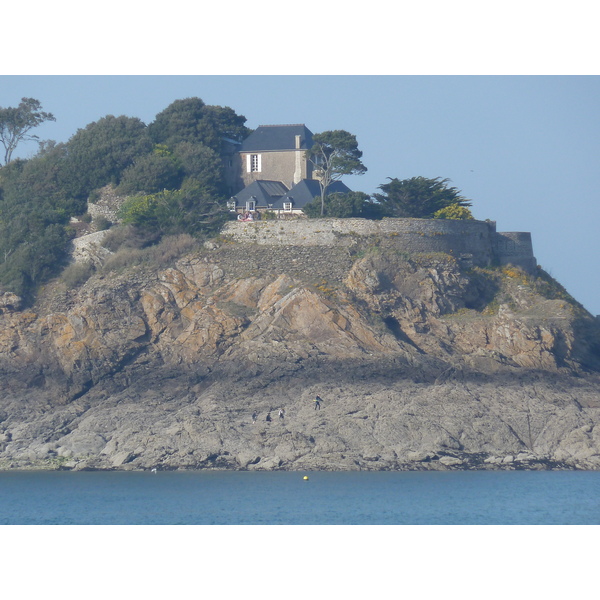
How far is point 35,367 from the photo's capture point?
47.5 meters

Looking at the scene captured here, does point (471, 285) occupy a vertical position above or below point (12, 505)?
above

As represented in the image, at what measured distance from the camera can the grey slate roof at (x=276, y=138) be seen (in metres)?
58.1

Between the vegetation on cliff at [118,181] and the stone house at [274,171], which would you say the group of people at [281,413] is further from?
the stone house at [274,171]

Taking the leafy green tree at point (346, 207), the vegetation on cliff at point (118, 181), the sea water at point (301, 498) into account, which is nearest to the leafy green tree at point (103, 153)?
the vegetation on cliff at point (118, 181)

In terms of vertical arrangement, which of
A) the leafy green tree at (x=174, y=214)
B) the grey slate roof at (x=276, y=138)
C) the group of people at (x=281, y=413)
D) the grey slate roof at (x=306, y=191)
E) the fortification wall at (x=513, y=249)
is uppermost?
the grey slate roof at (x=276, y=138)

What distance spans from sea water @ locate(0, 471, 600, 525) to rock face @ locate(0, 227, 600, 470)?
1.05 metres

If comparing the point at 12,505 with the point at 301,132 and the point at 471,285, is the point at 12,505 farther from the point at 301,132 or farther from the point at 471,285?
the point at 301,132

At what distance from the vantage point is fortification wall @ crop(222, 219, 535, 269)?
166 ft

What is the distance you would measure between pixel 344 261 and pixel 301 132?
10862 millimetres

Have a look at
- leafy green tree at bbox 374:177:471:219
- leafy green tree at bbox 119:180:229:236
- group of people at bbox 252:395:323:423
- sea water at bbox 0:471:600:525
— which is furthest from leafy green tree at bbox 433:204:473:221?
sea water at bbox 0:471:600:525

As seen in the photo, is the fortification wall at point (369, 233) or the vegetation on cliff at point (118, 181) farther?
the vegetation on cliff at point (118, 181)

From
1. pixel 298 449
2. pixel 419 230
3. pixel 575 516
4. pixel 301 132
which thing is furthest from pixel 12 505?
pixel 301 132

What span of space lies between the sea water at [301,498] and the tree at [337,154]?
16.5 m

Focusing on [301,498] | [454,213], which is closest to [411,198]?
[454,213]
